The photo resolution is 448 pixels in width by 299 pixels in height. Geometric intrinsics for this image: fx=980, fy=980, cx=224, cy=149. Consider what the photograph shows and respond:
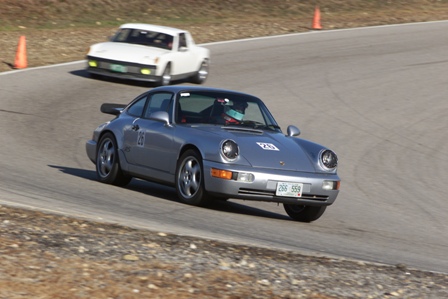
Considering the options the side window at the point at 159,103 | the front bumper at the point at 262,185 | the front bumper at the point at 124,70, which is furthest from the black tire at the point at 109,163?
the front bumper at the point at 124,70

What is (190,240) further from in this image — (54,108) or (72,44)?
(72,44)

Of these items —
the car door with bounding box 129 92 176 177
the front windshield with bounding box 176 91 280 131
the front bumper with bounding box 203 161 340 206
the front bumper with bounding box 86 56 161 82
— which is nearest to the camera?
the front bumper with bounding box 203 161 340 206

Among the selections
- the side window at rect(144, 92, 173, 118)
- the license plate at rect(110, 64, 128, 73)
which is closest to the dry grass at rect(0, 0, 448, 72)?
the license plate at rect(110, 64, 128, 73)

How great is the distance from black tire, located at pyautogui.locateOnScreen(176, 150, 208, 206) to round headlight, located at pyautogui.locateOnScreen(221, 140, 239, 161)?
12.9 inches

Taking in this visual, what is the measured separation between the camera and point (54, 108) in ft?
59.8

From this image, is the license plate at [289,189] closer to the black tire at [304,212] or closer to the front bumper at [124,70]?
the black tire at [304,212]

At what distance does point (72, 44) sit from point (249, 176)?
1681cm

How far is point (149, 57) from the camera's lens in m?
21.3

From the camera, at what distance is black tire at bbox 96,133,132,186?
38.8ft

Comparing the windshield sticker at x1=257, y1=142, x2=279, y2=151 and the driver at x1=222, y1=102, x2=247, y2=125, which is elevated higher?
the driver at x1=222, y1=102, x2=247, y2=125

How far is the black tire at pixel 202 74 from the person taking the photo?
22844 mm

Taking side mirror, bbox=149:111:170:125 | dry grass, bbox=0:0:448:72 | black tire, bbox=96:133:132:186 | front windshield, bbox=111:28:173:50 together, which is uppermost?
dry grass, bbox=0:0:448:72

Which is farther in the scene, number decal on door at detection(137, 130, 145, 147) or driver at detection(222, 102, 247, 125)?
number decal on door at detection(137, 130, 145, 147)

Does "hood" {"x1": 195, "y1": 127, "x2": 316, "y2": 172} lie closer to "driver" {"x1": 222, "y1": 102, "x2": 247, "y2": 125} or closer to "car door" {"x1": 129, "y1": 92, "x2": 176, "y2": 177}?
"driver" {"x1": 222, "y1": 102, "x2": 247, "y2": 125}
